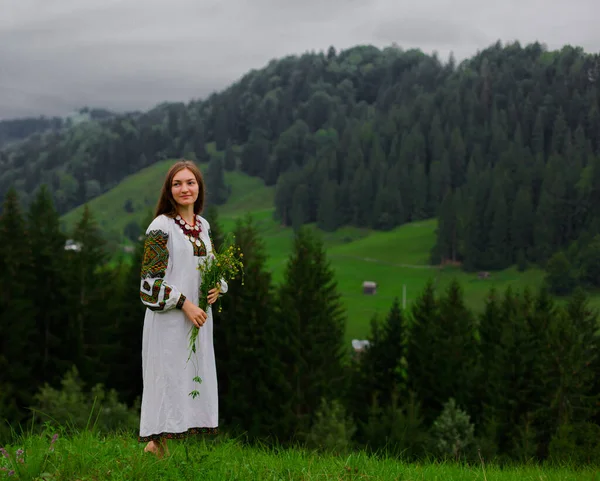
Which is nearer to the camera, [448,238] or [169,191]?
[169,191]

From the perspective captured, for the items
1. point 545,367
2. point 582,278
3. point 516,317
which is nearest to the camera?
point 545,367

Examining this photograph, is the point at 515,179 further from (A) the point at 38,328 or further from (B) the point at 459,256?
(A) the point at 38,328

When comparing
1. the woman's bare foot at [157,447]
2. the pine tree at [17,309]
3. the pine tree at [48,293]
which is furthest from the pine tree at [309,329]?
the woman's bare foot at [157,447]

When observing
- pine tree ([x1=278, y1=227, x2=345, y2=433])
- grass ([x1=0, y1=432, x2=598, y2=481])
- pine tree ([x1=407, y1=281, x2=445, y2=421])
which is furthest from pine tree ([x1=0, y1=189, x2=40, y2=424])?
grass ([x1=0, y1=432, x2=598, y2=481])

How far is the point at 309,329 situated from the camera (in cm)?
4619

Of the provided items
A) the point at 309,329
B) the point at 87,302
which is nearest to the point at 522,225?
the point at 309,329

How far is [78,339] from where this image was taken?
149ft

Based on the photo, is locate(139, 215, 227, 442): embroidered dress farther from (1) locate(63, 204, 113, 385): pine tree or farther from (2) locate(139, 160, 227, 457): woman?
(1) locate(63, 204, 113, 385): pine tree

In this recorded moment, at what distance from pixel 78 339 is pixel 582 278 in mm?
121926

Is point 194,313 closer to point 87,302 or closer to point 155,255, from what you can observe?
point 155,255

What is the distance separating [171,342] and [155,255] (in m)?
1.00

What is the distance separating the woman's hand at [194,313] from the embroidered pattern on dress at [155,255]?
1.46ft

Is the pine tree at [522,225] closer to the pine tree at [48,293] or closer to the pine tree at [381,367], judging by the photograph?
the pine tree at [381,367]

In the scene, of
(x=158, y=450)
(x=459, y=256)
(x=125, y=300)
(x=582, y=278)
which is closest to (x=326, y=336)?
(x=125, y=300)
